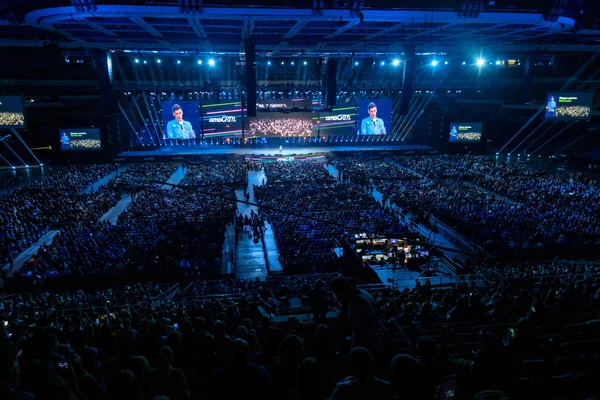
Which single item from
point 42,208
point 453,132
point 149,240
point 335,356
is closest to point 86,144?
point 42,208

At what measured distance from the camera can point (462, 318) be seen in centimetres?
578

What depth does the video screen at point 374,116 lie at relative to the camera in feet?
118

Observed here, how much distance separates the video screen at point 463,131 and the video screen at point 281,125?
1336cm

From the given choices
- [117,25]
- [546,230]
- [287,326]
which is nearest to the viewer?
[287,326]

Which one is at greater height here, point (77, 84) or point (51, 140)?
point (77, 84)

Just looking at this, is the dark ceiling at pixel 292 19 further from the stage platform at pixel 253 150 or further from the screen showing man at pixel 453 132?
the screen showing man at pixel 453 132

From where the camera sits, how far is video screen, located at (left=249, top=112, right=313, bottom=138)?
119ft

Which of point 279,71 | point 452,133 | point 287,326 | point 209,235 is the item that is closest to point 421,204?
point 209,235

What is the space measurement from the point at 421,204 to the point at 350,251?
7.95 meters

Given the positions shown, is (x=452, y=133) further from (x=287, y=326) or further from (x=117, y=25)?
(x=287, y=326)

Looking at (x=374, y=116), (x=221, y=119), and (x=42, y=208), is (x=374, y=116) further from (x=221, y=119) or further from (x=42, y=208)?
(x=42, y=208)

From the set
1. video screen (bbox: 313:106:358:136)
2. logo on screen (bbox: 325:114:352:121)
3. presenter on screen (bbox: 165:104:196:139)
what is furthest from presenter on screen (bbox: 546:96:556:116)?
presenter on screen (bbox: 165:104:196:139)

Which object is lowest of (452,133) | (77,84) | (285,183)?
(285,183)

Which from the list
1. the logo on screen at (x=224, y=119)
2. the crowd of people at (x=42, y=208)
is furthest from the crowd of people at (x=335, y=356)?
the logo on screen at (x=224, y=119)
